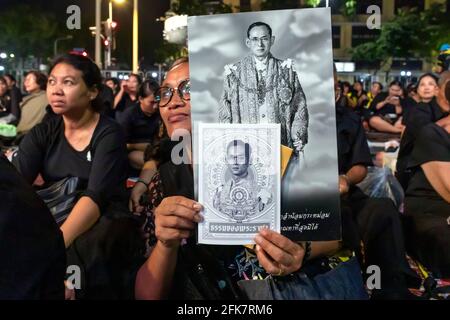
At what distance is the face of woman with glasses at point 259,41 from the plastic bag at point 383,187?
9.73 feet

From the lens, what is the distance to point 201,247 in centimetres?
201

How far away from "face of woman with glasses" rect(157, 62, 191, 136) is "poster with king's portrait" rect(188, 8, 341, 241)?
66 cm

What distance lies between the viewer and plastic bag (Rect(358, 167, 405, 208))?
4.48 meters

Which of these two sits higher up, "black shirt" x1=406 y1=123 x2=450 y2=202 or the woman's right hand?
"black shirt" x1=406 y1=123 x2=450 y2=202

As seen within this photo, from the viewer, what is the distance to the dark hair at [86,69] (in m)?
3.59

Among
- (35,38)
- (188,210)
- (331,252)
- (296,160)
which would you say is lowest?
(331,252)

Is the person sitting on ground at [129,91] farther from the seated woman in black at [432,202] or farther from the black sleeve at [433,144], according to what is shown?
the black sleeve at [433,144]

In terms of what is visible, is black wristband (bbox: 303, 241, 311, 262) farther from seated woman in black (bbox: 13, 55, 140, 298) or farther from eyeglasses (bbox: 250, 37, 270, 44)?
seated woman in black (bbox: 13, 55, 140, 298)

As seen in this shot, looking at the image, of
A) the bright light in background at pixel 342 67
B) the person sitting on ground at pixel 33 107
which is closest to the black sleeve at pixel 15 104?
the person sitting on ground at pixel 33 107

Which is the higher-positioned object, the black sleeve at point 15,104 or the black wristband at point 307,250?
the black sleeve at point 15,104

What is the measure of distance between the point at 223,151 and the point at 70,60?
7.23 ft

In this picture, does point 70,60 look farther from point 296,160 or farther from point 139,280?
point 296,160

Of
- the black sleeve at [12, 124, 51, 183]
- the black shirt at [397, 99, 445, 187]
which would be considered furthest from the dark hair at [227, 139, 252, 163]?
the black shirt at [397, 99, 445, 187]

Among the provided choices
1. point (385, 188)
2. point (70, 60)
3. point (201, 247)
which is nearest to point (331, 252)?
→ point (201, 247)
